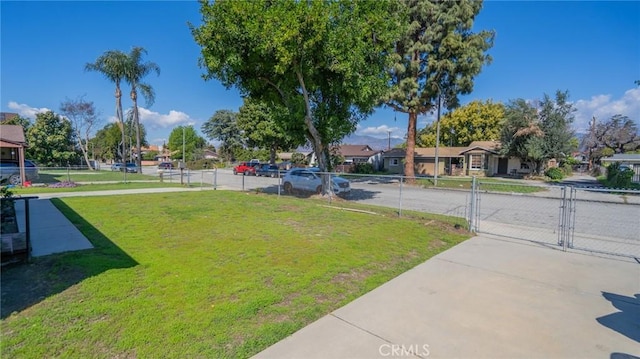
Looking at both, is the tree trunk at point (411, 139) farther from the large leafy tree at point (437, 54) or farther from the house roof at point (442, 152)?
the house roof at point (442, 152)

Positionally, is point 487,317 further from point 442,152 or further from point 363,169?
point 442,152

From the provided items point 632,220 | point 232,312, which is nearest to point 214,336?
point 232,312

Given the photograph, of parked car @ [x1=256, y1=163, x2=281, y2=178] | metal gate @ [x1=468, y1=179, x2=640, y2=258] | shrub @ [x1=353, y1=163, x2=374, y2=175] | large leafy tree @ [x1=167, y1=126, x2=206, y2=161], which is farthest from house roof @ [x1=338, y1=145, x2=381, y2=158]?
large leafy tree @ [x1=167, y1=126, x2=206, y2=161]

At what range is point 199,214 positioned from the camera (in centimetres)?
959

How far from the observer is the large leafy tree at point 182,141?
83.4 meters

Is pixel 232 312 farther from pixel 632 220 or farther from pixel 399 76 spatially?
pixel 399 76

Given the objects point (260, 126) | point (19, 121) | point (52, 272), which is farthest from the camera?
point (19, 121)

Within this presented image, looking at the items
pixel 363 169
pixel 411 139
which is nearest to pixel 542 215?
pixel 411 139

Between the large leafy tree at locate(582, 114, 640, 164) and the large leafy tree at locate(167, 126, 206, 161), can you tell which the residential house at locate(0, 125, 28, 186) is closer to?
the large leafy tree at locate(167, 126, 206, 161)

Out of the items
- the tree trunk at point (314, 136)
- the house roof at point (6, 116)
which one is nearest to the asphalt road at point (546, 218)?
the tree trunk at point (314, 136)

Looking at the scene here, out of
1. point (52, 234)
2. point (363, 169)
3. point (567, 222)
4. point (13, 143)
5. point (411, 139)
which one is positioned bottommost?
point (52, 234)

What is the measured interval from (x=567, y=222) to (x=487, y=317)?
277 inches

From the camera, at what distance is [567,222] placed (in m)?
8.67

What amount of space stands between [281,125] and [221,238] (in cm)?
832
